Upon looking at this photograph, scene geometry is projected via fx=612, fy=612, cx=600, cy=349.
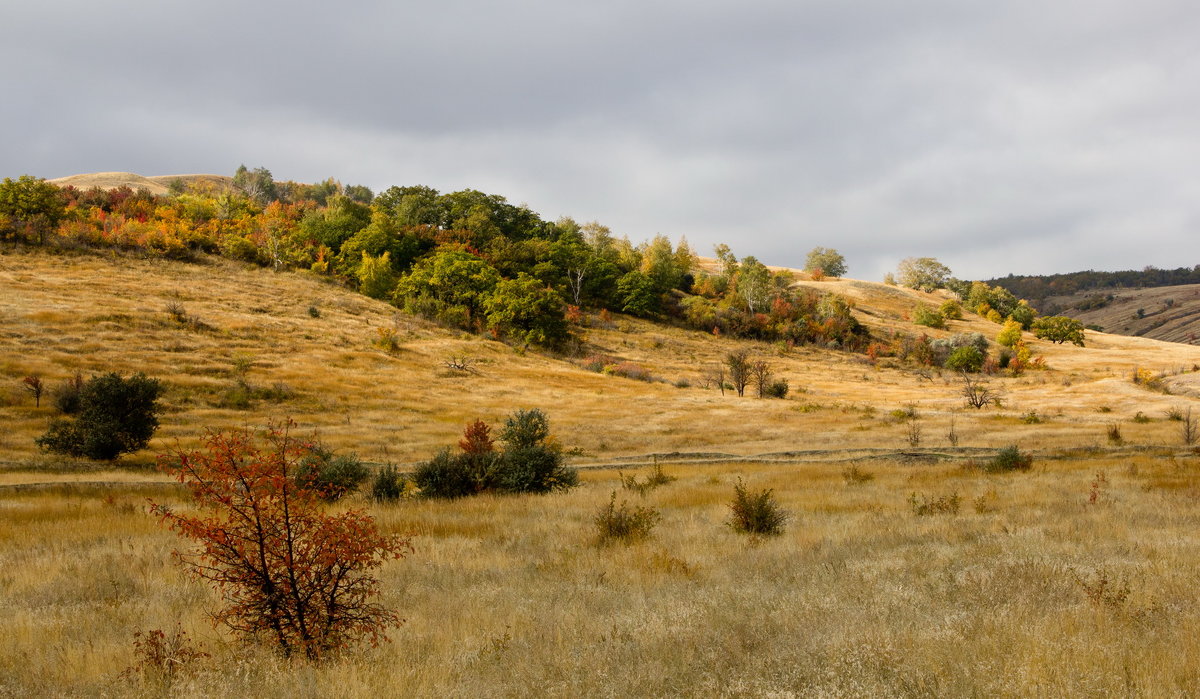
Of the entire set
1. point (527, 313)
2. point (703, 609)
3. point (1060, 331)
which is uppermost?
point (527, 313)

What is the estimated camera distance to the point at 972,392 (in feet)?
170

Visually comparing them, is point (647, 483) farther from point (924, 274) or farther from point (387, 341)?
point (924, 274)

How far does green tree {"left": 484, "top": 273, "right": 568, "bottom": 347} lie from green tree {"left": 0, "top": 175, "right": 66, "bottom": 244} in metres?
53.8

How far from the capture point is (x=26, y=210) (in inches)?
2936

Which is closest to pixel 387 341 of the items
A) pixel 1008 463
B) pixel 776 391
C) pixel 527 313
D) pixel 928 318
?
pixel 527 313

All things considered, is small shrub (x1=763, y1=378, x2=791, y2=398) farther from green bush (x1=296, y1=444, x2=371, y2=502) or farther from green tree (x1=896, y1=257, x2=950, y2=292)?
green tree (x1=896, y1=257, x2=950, y2=292)

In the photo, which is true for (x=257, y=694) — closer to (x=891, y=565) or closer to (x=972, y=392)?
(x=891, y=565)

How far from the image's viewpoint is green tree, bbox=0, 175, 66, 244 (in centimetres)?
7235

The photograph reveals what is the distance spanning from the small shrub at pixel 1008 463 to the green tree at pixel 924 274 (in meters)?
168

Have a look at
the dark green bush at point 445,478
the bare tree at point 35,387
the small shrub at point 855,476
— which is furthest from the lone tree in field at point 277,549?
the bare tree at point 35,387

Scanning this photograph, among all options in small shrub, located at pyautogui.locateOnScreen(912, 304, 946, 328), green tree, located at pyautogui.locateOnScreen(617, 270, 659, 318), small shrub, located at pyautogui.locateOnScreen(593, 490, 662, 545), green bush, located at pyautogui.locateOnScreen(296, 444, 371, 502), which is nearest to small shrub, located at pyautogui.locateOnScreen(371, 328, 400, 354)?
green bush, located at pyautogui.locateOnScreen(296, 444, 371, 502)

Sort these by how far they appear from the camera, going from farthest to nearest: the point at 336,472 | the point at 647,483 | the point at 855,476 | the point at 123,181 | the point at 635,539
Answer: the point at 123,181 → the point at 855,476 → the point at 647,483 → the point at 336,472 → the point at 635,539

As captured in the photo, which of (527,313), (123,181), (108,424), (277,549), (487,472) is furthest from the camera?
(123,181)

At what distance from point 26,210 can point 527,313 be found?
6190 centimetres
